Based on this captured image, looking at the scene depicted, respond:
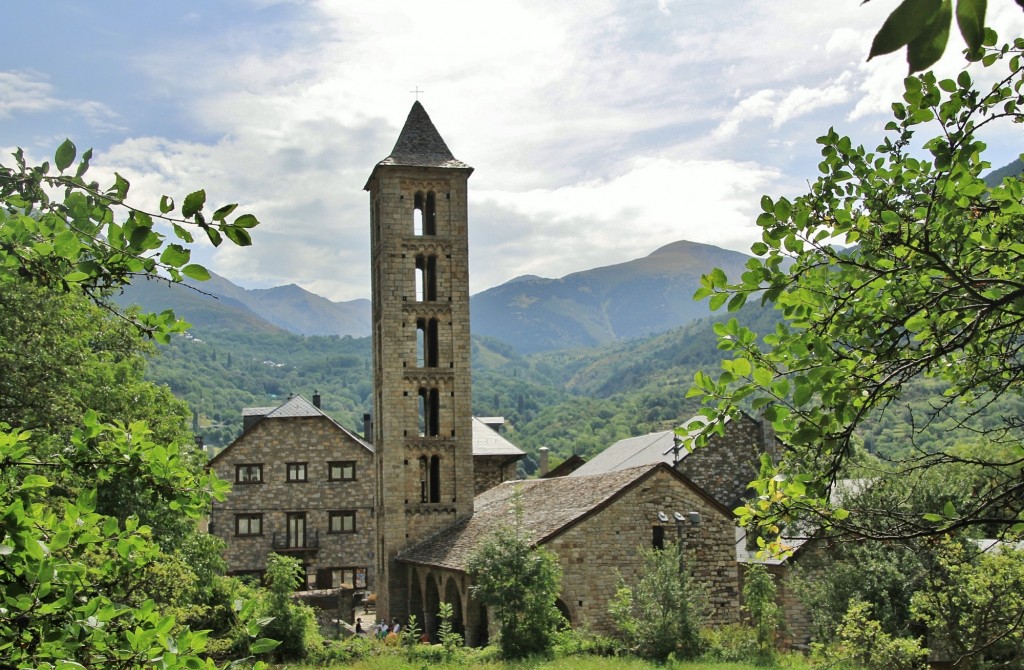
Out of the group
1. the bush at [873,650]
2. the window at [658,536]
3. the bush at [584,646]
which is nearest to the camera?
the bush at [873,650]

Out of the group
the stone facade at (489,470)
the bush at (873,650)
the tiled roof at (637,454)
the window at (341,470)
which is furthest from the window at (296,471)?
the bush at (873,650)

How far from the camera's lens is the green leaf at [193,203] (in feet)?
12.4

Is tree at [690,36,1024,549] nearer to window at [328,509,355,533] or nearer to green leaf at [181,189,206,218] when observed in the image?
green leaf at [181,189,206,218]

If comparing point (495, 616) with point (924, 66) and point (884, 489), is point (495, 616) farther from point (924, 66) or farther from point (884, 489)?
point (924, 66)

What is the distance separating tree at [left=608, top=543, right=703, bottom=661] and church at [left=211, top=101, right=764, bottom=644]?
147 cm

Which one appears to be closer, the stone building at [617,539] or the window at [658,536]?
the stone building at [617,539]

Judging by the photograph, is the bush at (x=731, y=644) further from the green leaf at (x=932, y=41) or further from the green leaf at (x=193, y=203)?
the green leaf at (x=932, y=41)

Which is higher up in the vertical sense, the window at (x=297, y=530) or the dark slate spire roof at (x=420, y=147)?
the dark slate spire roof at (x=420, y=147)

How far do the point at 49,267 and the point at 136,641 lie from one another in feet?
5.92

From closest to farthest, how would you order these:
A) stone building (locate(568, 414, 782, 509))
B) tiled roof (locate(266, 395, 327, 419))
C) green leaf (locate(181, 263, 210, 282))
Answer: green leaf (locate(181, 263, 210, 282)) → stone building (locate(568, 414, 782, 509)) → tiled roof (locate(266, 395, 327, 419))

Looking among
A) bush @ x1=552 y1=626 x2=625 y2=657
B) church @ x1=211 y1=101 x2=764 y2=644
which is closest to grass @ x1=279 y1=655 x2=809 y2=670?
bush @ x1=552 y1=626 x2=625 y2=657

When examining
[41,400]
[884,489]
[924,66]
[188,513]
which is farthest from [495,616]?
[924,66]

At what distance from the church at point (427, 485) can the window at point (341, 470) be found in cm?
6

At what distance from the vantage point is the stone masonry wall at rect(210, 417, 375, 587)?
43.4 metres
